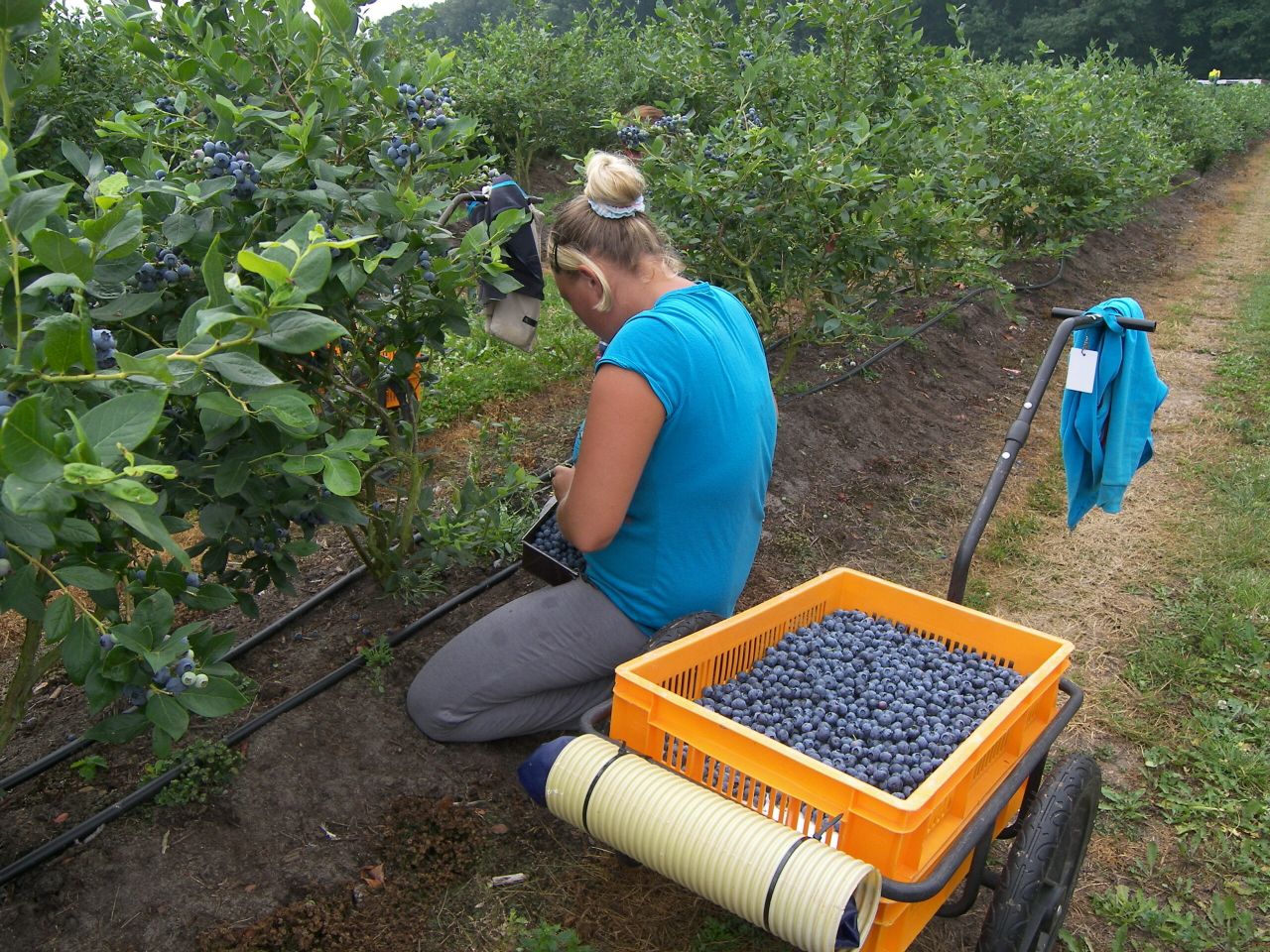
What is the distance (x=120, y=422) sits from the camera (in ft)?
3.16

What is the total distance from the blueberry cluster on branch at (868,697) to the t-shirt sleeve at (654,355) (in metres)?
0.61

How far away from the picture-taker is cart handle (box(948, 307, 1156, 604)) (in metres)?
2.14

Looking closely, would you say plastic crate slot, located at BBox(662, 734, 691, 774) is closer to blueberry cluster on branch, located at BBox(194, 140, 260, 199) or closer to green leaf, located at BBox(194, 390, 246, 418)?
green leaf, located at BBox(194, 390, 246, 418)

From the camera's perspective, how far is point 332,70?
2229 mm

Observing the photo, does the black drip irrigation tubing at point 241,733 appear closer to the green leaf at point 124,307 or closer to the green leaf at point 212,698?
the green leaf at point 212,698

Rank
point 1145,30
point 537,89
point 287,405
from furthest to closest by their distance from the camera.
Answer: point 1145,30 < point 537,89 < point 287,405

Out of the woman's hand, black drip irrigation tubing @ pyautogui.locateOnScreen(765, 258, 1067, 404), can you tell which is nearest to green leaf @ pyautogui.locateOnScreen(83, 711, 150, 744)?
the woman's hand

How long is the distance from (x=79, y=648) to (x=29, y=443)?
2.01 feet

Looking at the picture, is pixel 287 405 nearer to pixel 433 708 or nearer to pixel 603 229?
pixel 603 229

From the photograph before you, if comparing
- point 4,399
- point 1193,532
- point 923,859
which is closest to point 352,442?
point 4,399

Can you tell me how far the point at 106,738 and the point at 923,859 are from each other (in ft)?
4.58

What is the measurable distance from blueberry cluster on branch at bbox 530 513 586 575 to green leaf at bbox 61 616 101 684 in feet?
4.16

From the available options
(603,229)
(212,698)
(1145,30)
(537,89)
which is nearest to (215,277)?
(212,698)

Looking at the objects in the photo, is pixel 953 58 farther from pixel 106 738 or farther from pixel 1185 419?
pixel 106 738
